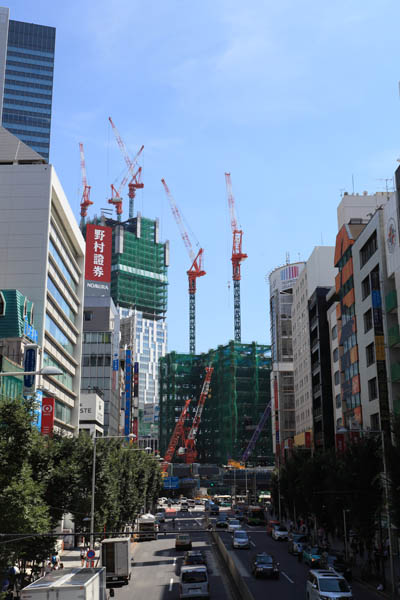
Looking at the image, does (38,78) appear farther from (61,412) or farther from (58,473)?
(58,473)

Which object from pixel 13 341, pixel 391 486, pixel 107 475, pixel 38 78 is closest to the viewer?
pixel 391 486

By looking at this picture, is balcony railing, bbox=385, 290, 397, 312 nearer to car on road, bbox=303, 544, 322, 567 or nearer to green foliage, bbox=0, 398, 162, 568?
car on road, bbox=303, 544, 322, 567

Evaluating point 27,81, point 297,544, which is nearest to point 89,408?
point 297,544

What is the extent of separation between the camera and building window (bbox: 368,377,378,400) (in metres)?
71.6

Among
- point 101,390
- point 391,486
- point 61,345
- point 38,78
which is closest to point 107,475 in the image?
point 391,486

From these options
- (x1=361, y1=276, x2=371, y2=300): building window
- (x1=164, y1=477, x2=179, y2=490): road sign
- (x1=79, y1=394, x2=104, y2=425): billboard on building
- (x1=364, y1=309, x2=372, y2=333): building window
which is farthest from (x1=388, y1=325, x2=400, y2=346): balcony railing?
(x1=164, y1=477, x2=179, y2=490): road sign

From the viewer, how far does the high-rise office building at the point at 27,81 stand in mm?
185125

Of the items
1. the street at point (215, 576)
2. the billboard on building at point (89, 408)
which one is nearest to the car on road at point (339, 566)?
the street at point (215, 576)

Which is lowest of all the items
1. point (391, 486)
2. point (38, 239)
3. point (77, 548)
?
point (77, 548)

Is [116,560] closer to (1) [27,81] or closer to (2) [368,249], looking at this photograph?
(2) [368,249]

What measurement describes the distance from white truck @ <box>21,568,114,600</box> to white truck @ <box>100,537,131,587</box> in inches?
591

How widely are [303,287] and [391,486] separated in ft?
327

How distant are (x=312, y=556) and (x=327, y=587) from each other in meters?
18.9

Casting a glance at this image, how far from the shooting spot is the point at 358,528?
4838 centimetres
